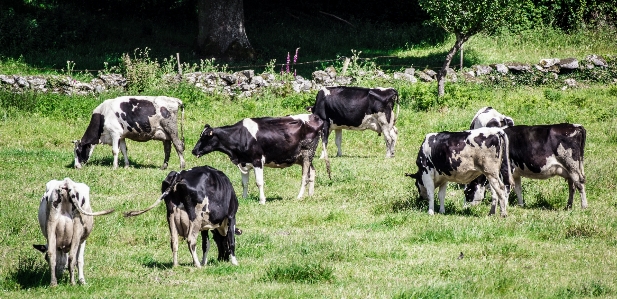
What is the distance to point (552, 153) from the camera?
677 inches

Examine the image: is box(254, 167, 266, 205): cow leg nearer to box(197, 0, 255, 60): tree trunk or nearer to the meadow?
the meadow

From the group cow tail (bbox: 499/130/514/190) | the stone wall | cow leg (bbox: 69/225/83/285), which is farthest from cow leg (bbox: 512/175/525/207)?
the stone wall

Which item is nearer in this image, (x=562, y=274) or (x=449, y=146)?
(x=562, y=274)

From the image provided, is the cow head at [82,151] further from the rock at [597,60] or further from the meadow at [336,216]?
the rock at [597,60]

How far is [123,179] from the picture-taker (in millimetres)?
19219

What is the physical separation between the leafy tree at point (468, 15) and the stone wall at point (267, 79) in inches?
88.7

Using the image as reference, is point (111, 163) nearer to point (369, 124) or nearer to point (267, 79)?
point (369, 124)

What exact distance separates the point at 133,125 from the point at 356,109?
547 centimetres

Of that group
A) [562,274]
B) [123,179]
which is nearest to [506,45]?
[123,179]

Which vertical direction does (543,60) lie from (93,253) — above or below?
above

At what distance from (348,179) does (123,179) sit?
4635 mm

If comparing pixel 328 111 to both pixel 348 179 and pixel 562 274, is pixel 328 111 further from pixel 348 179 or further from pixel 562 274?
pixel 562 274

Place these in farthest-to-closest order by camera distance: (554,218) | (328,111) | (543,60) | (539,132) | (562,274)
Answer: (543,60), (328,111), (539,132), (554,218), (562,274)

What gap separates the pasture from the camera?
11.4m
